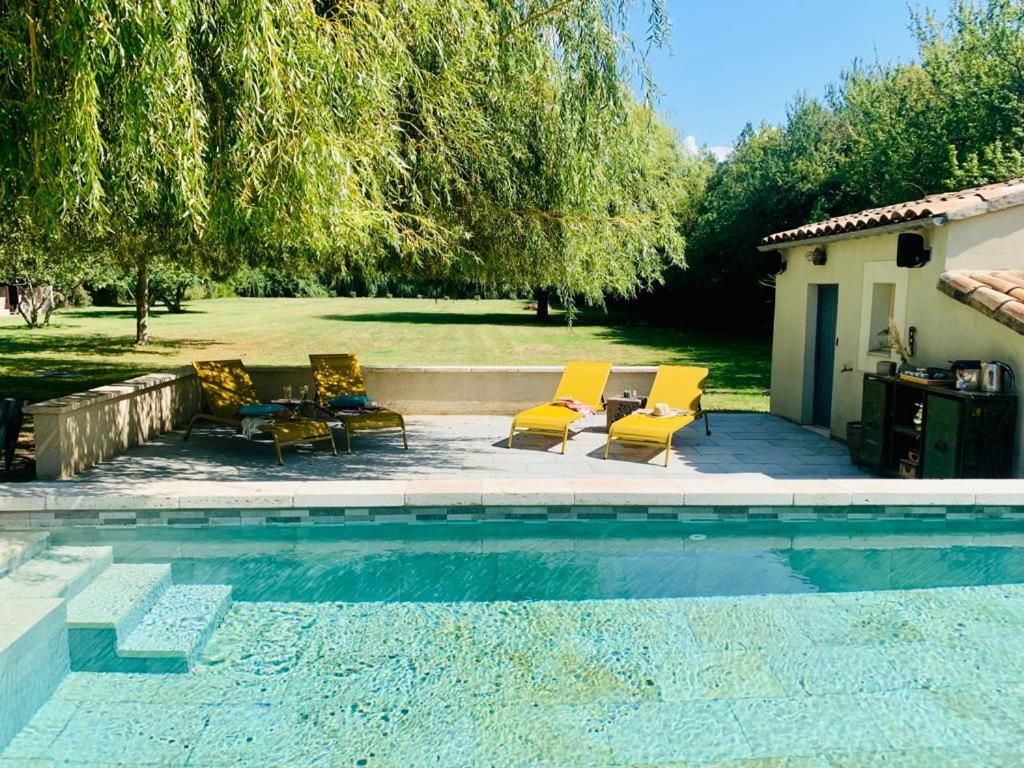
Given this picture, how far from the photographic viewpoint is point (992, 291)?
7.81m

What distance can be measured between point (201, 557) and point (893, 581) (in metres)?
5.14

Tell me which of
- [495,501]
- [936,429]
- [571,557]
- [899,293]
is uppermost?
[899,293]

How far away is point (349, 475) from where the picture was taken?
8383 millimetres

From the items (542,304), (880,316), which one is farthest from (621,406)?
(542,304)

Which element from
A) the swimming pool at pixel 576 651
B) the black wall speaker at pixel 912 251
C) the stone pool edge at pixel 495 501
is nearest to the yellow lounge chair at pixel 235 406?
the stone pool edge at pixel 495 501

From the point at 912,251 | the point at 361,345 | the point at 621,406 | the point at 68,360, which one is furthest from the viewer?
the point at 361,345

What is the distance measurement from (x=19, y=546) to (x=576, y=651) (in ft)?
12.5

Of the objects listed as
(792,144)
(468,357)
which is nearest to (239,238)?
(468,357)

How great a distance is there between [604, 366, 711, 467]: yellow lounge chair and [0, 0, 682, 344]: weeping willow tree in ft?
5.45

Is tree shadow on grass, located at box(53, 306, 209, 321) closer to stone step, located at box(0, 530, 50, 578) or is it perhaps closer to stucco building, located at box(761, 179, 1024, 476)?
stucco building, located at box(761, 179, 1024, 476)

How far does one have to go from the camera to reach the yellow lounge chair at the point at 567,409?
32.9ft

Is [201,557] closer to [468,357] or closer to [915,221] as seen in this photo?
[915,221]

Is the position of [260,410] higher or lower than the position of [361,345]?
higher

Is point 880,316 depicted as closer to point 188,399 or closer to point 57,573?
point 57,573
